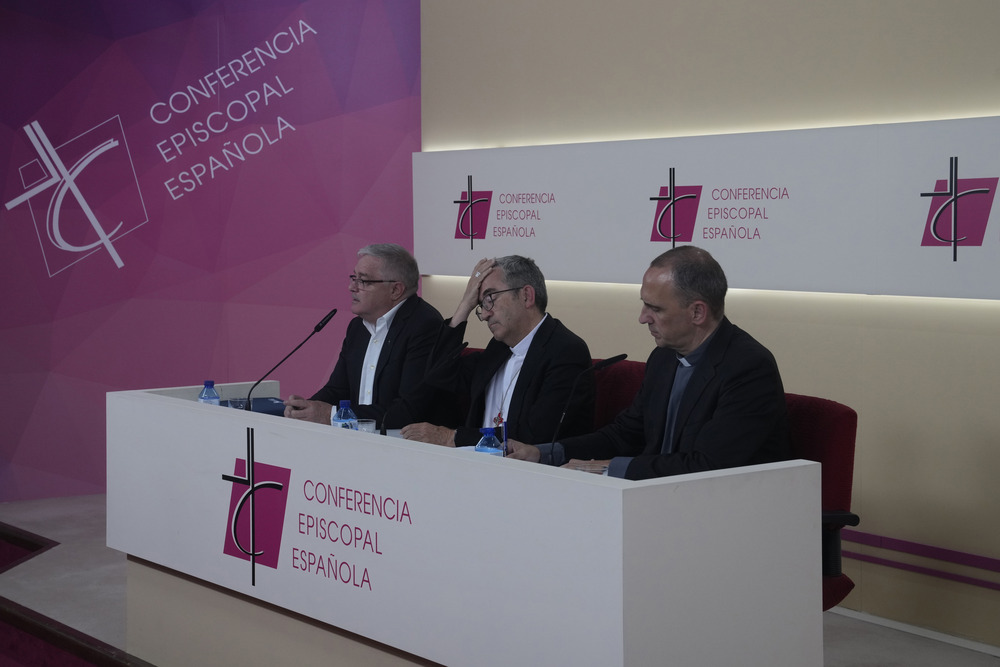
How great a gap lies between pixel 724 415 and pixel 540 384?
87cm

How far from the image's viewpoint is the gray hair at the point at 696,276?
2828mm

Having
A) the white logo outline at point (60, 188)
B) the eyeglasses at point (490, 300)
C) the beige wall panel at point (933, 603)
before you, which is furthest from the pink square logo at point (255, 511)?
the white logo outline at point (60, 188)

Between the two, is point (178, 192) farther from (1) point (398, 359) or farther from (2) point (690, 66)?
(2) point (690, 66)

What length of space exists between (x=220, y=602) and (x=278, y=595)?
366 mm

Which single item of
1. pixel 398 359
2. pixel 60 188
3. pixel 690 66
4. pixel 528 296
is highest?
pixel 690 66

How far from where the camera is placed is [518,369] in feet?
11.7

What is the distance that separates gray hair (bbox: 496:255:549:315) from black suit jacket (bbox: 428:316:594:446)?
0.28 ft

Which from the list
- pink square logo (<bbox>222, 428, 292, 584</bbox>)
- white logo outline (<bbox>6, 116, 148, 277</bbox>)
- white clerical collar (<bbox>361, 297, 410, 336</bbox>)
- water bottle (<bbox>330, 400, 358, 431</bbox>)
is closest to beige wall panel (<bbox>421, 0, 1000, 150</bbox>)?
white clerical collar (<bbox>361, 297, 410, 336</bbox>)

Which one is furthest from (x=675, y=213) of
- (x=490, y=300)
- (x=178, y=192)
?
(x=178, y=192)

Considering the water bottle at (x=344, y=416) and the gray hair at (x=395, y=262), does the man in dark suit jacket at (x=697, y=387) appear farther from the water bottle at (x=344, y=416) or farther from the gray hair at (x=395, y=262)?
the gray hair at (x=395, y=262)

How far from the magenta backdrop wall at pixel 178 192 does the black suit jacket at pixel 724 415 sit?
3.45m

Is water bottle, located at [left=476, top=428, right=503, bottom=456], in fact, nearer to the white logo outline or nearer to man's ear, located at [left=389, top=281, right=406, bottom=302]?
man's ear, located at [left=389, top=281, right=406, bottom=302]

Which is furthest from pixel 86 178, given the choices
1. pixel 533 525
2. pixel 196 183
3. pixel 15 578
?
pixel 533 525

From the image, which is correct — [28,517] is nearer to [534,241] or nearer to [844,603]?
[534,241]
